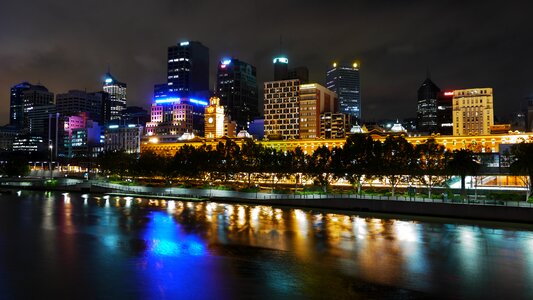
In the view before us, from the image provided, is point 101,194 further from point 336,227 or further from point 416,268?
point 416,268

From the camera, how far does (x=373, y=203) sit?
6069 cm

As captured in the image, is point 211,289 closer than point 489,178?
Yes

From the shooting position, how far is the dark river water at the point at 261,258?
23969mm

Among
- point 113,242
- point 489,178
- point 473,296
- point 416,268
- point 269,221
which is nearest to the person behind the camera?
point 473,296

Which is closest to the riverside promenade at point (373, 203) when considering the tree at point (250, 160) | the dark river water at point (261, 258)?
the dark river water at point (261, 258)

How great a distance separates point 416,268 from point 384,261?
236cm

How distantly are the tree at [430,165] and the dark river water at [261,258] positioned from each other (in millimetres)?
23394

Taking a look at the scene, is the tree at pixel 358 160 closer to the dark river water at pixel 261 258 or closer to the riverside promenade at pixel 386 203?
the riverside promenade at pixel 386 203

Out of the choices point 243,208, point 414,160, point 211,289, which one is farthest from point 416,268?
point 414,160

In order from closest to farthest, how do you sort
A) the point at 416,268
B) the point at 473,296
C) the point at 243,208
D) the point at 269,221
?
the point at 473,296 < the point at 416,268 < the point at 269,221 < the point at 243,208

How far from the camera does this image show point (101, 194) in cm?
9275

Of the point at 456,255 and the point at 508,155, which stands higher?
the point at 508,155

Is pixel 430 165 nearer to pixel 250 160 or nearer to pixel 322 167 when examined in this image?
pixel 322 167

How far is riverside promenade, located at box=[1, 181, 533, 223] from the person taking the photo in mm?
51469
